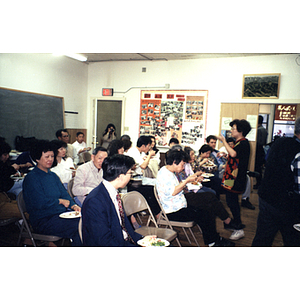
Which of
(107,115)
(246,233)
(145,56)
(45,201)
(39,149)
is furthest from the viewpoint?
(107,115)

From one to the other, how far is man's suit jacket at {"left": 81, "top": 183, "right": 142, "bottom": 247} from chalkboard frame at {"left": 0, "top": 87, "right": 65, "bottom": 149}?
14.1 feet

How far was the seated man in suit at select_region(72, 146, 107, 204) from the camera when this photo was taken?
3135 millimetres

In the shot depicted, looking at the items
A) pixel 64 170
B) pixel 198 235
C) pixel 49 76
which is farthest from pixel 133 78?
pixel 198 235

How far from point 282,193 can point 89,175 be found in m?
2.12

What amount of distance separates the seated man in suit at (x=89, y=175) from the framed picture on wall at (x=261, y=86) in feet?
14.6

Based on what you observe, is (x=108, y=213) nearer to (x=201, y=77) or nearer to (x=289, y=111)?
(x=201, y=77)

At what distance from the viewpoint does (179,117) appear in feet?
22.2

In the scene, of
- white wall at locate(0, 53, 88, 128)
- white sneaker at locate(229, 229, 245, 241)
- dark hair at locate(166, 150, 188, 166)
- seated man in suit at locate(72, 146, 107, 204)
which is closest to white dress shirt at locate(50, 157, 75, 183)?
seated man in suit at locate(72, 146, 107, 204)

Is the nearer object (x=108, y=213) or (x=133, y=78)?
(x=108, y=213)
